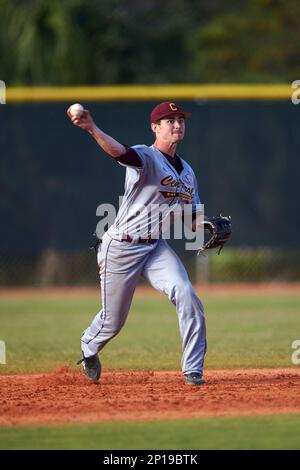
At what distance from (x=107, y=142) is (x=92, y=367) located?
5.73ft

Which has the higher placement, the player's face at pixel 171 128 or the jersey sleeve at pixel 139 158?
the player's face at pixel 171 128

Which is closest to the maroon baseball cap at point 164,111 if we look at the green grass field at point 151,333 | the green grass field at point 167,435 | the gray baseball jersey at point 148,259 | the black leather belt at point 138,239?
the gray baseball jersey at point 148,259

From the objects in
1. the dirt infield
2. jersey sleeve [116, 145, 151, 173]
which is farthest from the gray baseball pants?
jersey sleeve [116, 145, 151, 173]

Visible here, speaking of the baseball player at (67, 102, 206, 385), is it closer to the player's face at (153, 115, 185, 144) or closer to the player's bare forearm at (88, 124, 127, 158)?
the player's face at (153, 115, 185, 144)

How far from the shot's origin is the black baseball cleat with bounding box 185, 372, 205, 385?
270 inches

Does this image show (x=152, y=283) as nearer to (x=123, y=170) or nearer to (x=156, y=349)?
(x=156, y=349)

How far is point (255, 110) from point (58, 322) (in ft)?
17.1

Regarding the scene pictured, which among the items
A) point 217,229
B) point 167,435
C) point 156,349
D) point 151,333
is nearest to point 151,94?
point 151,333

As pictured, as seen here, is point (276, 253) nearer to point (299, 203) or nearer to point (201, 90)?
point (299, 203)

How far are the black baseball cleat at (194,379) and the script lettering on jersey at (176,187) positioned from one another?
1207mm

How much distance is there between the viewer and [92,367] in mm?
7184

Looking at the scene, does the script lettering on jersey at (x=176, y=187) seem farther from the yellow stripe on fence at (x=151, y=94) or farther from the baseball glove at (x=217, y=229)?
the yellow stripe on fence at (x=151, y=94)

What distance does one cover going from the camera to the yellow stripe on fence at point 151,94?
15.3 m
